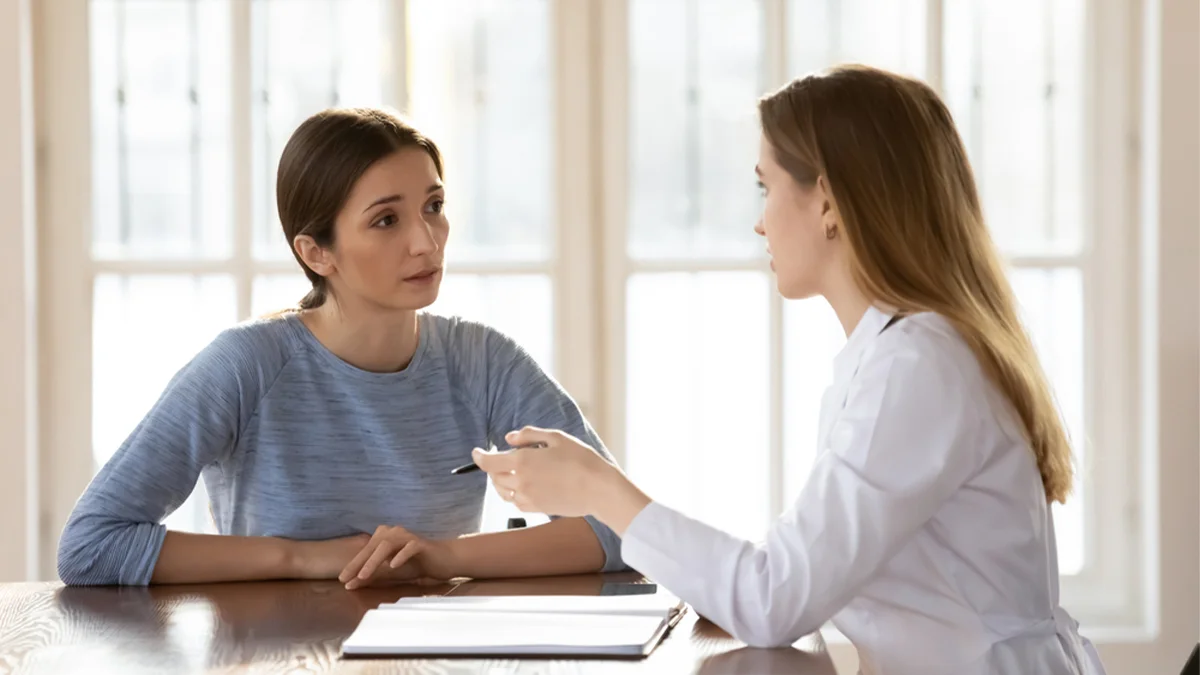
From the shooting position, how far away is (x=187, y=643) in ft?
4.61

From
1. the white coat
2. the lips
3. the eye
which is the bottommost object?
the white coat

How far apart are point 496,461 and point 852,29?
212cm

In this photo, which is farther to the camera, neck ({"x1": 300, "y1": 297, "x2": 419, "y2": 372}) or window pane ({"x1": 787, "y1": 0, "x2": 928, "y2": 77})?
window pane ({"x1": 787, "y1": 0, "x2": 928, "y2": 77})

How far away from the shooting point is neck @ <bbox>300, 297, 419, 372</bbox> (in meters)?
2.09

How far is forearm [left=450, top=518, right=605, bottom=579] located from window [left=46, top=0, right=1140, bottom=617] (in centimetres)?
144

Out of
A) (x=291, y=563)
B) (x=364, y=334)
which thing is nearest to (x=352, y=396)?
(x=364, y=334)

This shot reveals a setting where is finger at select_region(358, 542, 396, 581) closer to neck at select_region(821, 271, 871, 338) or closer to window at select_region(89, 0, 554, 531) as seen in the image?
neck at select_region(821, 271, 871, 338)

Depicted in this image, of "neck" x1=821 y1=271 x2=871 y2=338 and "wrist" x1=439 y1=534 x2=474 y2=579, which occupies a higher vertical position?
"neck" x1=821 y1=271 x2=871 y2=338

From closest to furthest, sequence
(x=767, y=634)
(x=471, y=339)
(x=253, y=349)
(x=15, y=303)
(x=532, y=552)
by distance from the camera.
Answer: (x=767, y=634) < (x=532, y=552) < (x=253, y=349) < (x=471, y=339) < (x=15, y=303)

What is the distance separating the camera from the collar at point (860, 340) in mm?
1548

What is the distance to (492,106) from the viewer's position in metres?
3.35

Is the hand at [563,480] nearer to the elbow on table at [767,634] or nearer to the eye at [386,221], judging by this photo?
the elbow on table at [767,634]

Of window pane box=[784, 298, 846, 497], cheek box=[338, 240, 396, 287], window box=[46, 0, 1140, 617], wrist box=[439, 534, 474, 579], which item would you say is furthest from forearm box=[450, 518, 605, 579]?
window pane box=[784, 298, 846, 497]

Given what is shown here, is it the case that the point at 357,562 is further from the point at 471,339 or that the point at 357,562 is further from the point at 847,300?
the point at 847,300
